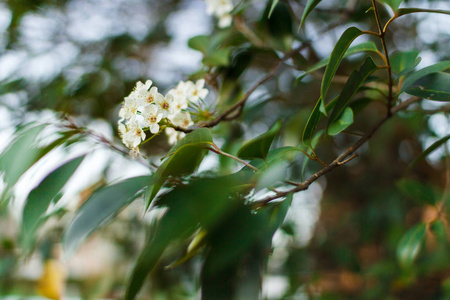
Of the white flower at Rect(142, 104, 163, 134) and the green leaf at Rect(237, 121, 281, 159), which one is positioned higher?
the white flower at Rect(142, 104, 163, 134)

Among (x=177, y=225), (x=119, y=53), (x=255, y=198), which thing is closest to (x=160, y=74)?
(x=119, y=53)

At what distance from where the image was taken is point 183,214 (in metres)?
0.32

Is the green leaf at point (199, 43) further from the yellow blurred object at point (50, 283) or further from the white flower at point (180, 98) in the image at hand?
the yellow blurred object at point (50, 283)

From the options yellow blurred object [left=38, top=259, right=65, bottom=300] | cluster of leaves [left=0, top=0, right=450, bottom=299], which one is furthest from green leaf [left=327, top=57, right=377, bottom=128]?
yellow blurred object [left=38, top=259, right=65, bottom=300]

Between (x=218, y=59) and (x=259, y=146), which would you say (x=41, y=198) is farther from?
(x=218, y=59)

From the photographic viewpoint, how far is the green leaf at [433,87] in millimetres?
513

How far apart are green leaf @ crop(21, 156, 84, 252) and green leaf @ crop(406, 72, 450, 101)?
1.57 ft

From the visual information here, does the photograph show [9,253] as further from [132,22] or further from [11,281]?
[132,22]

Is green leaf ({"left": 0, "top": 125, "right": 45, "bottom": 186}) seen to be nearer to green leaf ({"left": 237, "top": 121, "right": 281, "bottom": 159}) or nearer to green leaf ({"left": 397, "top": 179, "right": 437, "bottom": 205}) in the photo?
green leaf ({"left": 237, "top": 121, "right": 281, "bottom": 159})

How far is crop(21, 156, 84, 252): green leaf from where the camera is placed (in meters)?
0.43

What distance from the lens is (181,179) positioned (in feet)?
1.45

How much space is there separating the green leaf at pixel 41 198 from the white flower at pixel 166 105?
140 millimetres

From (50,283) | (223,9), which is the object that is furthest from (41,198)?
(50,283)

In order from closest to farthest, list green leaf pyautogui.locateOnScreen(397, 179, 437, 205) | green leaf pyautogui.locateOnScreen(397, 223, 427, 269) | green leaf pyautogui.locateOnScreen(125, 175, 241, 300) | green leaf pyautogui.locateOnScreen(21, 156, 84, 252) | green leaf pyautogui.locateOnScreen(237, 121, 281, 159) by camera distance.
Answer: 1. green leaf pyautogui.locateOnScreen(125, 175, 241, 300)
2. green leaf pyautogui.locateOnScreen(21, 156, 84, 252)
3. green leaf pyautogui.locateOnScreen(237, 121, 281, 159)
4. green leaf pyautogui.locateOnScreen(397, 223, 427, 269)
5. green leaf pyautogui.locateOnScreen(397, 179, 437, 205)
